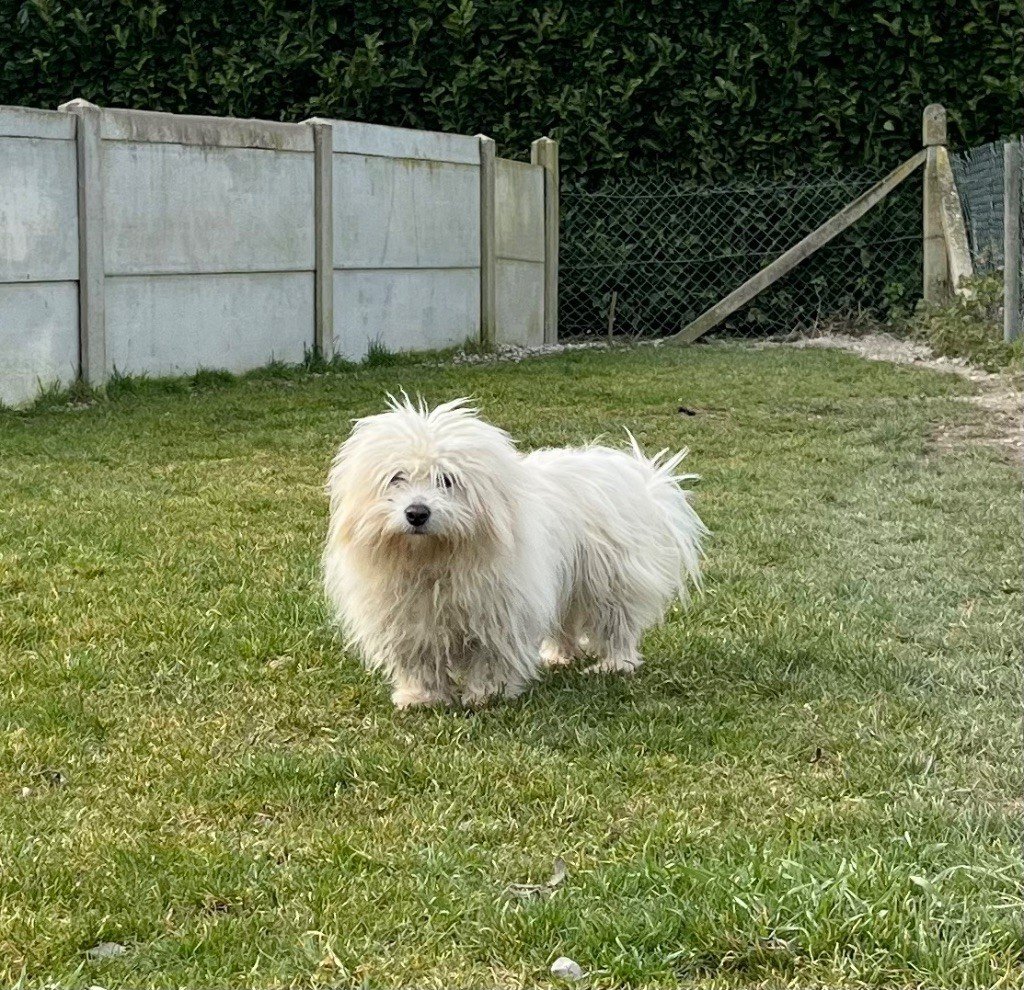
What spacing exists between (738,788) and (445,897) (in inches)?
34.9

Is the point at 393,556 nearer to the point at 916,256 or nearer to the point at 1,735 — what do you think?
the point at 1,735

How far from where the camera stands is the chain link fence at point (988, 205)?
1185 cm

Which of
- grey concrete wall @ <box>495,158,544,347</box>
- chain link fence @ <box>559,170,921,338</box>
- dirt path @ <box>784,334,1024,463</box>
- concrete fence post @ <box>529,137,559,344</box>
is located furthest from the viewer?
concrete fence post @ <box>529,137,559,344</box>

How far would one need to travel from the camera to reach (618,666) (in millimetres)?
5008

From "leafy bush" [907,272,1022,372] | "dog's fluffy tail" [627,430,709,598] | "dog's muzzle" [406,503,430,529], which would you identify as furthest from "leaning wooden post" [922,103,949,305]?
"dog's muzzle" [406,503,430,529]

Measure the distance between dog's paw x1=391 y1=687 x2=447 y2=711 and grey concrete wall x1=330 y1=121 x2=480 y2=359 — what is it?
805cm

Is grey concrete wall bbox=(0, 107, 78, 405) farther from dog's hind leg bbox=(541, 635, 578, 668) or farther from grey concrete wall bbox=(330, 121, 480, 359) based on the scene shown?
dog's hind leg bbox=(541, 635, 578, 668)

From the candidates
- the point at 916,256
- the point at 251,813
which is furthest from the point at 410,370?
the point at 251,813

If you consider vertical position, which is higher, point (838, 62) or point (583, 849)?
point (838, 62)

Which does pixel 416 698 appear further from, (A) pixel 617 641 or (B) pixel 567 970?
(B) pixel 567 970

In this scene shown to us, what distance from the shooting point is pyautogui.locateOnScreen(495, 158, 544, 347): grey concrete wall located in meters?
14.4

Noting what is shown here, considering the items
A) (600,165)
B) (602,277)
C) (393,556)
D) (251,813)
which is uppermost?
(600,165)

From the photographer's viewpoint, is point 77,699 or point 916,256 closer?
point 77,699

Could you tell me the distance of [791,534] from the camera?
6.61 metres
